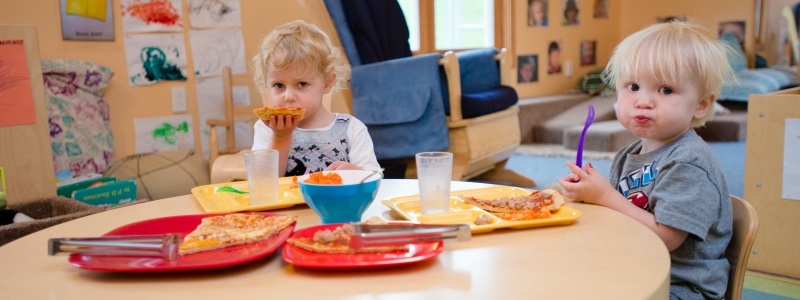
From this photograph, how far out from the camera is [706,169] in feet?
3.96

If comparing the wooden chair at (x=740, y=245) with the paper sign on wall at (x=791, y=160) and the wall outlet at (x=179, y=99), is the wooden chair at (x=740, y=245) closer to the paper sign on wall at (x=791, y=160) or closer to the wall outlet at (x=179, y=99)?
the paper sign on wall at (x=791, y=160)

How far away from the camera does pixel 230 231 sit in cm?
98

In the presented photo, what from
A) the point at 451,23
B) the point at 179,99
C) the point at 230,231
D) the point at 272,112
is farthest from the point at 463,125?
the point at 230,231

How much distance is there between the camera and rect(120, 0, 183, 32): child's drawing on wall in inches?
124

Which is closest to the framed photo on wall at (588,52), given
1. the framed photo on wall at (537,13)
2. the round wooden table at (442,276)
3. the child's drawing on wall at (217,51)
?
the framed photo on wall at (537,13)

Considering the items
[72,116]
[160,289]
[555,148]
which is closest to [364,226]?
[160,289]

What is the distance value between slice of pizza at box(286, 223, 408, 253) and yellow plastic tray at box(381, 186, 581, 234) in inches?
6.9

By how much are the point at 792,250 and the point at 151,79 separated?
2685mm

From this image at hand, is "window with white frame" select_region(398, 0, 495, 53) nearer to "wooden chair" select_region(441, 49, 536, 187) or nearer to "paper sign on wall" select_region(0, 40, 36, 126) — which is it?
"wooden chair" select_region(441, 49, 536, 187)

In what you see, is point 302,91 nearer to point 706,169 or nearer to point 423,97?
point 706,169

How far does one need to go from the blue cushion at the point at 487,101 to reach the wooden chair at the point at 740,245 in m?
2.35

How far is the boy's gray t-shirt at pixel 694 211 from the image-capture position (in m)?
1.15

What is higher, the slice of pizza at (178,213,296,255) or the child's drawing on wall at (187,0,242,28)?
the child's drawing on wall at (187,0,242,28)

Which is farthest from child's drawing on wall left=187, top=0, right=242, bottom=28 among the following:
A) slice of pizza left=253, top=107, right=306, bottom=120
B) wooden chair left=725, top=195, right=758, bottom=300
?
wooden chair left=725, top=195, right=758, bottom=300
